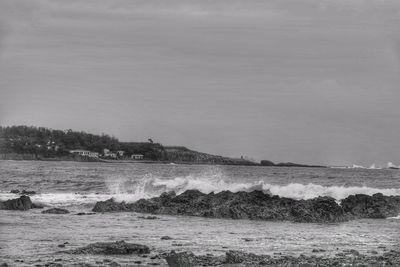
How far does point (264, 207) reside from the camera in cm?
3494

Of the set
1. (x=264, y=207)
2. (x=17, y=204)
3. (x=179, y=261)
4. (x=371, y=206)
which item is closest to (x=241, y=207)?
(x=264, y=207)

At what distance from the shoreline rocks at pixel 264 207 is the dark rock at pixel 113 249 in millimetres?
13824

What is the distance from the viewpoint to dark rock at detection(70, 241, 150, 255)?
66.9ft

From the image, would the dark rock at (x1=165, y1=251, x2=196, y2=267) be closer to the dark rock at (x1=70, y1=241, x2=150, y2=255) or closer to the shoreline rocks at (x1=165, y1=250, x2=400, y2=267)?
the shoreline rocks at (x1=165, y1=250, x2=400, y2=267)

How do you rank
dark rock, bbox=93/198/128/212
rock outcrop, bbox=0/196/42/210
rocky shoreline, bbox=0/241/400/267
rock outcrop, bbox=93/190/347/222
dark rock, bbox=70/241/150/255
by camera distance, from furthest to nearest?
dark rock, bbox=93/198/128/212
rock outcrop, bbox=0/196/42/210
rock outcrop, bbox=93/190/347/222
dark rock, bbox=70/241/150/255
rocky shoreline, bbox=0/241/400/267

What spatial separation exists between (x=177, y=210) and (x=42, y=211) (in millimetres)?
7109

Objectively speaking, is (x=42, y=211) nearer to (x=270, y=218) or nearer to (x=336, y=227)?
(x=270, y=218)

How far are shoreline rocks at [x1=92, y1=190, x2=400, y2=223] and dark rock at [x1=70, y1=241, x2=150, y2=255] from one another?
1382 cm

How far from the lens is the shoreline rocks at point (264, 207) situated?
34.0 metres

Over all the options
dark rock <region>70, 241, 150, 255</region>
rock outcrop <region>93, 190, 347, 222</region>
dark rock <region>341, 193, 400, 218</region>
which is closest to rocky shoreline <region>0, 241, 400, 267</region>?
dark rock <region>70, 241, 150, 255</region>

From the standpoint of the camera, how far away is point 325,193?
50938 millimetres

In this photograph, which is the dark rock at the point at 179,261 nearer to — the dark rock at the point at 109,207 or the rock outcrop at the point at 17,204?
the dark rock at the point at 109,207

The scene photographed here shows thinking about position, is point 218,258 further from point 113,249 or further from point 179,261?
point 113,249

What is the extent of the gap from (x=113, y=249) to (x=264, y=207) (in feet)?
51.1
